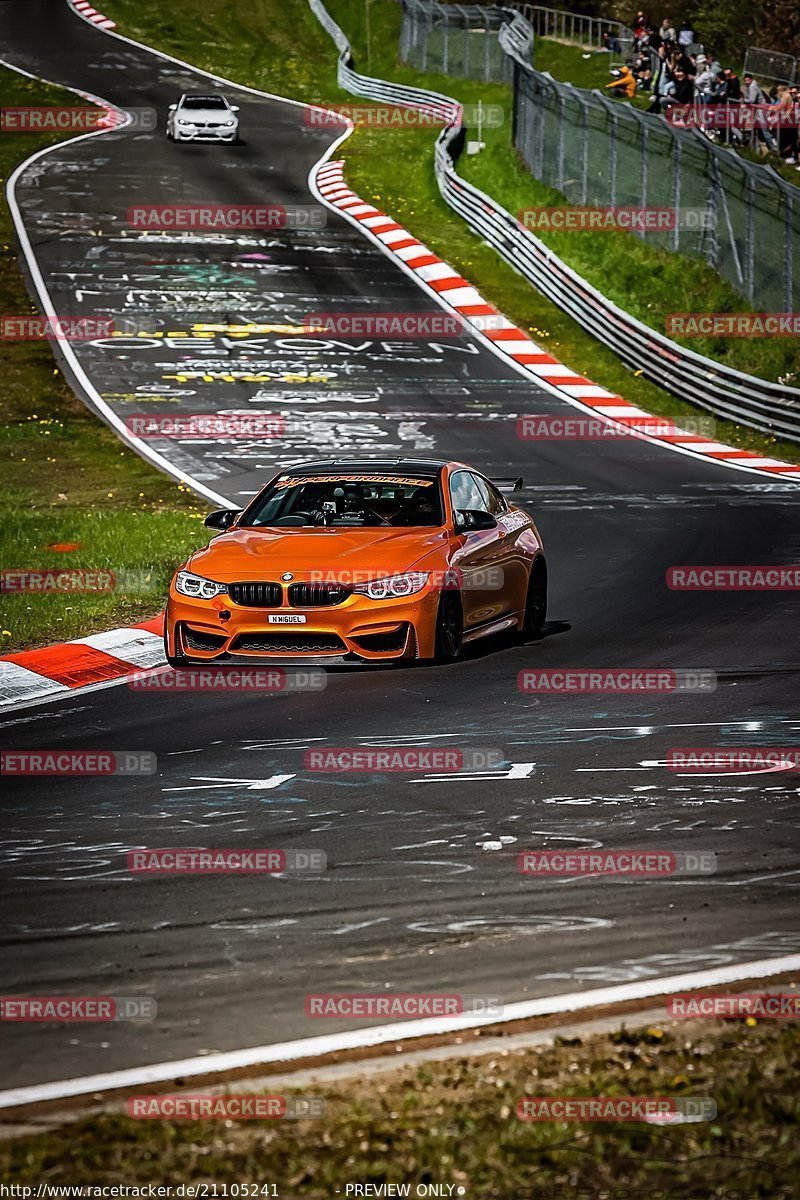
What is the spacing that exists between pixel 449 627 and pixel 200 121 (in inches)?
1508

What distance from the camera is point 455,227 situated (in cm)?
4003

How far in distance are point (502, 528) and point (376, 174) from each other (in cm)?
3240

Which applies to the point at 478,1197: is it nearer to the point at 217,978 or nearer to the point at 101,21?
the point at 217,978

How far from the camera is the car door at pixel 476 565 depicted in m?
13.2

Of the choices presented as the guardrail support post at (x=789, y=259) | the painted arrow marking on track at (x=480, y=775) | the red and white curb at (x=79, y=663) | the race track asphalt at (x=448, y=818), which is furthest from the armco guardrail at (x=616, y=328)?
the painted arrow marking on track at (x=480, y=775)

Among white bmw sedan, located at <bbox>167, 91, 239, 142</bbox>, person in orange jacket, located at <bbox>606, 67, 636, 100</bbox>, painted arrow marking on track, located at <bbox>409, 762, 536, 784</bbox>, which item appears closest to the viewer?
painted arrow marking on track, located at <bbox>409, 762, 536, 784</bbox>

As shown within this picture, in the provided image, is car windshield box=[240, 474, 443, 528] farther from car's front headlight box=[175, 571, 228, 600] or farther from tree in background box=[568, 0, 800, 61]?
tree in background box=[568, 0, 800, 61]

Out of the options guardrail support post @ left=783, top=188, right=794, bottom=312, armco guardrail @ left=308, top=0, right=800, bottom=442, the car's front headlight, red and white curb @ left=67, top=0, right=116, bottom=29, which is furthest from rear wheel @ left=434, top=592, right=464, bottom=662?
red and white curb @ left=67, top=0, right=116, bottom=29

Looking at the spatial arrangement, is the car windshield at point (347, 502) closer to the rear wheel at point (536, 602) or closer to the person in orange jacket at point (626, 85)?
the rear wheel at point (536, 602)

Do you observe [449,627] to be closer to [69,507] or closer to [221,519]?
[221,519]

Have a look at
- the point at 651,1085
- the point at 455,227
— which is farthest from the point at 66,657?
the point at 455,227

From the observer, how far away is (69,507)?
69.2 ft

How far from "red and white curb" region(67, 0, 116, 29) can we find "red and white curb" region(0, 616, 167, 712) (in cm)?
5866

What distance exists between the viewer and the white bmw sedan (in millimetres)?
48844
